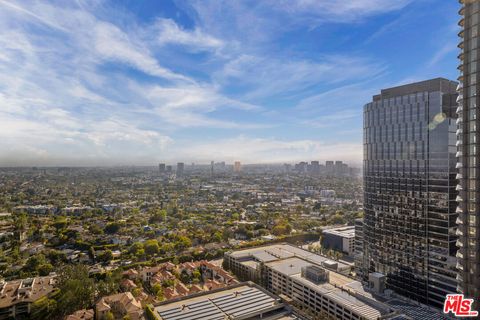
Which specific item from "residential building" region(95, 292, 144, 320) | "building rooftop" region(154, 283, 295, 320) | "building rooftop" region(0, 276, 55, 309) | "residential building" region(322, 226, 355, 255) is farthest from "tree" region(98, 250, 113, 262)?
"residential building" region(322, 226, 355, 255)

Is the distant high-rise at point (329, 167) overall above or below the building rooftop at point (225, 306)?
above

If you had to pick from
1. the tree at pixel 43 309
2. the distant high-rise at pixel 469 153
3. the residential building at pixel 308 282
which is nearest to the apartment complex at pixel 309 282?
the residential building at pixel 308 282

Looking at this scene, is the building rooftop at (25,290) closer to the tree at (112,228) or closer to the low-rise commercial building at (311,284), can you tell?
the low-rise commercial building at (311,284)

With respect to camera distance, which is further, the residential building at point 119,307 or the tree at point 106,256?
the tree at point 106,256

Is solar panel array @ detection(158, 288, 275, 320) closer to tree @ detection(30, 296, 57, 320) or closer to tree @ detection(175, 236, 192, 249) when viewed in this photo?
tree @ detection(30, 296, 57, 320)

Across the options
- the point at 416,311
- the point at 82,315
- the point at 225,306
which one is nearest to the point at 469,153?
the point at 416,311

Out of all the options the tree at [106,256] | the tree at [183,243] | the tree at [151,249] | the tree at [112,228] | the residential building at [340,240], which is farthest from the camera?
the tree at [112,228]

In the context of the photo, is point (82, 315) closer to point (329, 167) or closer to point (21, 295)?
point (21, 295)
